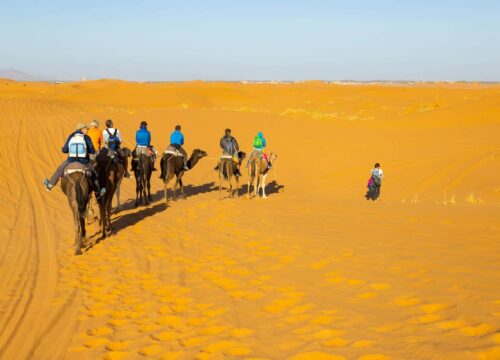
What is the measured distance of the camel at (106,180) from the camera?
38.6 feet

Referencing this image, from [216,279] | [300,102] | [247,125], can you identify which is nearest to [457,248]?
[216,279]

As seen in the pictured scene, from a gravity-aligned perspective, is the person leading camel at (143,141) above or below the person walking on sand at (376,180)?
above

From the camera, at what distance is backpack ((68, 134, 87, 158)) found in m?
10.3

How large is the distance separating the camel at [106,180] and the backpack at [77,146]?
140cm

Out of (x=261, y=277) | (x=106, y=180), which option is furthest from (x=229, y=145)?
(x=261, y=277)

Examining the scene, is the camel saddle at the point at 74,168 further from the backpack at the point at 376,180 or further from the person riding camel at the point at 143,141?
the backpack at the point at 376,180

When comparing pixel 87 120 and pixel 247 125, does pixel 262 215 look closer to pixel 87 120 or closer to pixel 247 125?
pixel 247 125

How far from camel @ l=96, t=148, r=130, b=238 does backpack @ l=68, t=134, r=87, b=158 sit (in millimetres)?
1400

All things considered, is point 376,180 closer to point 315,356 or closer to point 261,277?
point 261,277

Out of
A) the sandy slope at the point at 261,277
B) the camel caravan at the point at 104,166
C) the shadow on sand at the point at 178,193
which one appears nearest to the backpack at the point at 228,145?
the camel caravan at the point at 104,166

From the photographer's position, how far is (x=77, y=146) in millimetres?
10297

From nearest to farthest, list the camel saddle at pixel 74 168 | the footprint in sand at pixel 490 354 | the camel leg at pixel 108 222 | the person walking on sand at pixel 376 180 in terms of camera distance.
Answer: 1. the footprint in sand at pixel 490 354
2. the camel saddle at pixel 74 168
3. the camel leg at pixel 108 222
4. the person walking on sand at pixel 376 180

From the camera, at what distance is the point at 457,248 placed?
26.2 feet

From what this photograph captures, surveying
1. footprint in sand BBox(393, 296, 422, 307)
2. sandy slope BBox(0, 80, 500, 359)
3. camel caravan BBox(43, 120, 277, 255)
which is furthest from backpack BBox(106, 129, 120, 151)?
footprint in sand BBox(393, 296, 422, 307)
